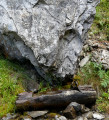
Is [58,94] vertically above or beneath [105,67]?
beneath

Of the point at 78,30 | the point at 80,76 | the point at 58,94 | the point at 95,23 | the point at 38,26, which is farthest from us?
the point at 95,23

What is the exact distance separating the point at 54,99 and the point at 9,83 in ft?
4.64

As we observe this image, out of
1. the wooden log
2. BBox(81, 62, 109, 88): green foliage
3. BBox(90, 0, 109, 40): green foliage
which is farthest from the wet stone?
BBox(90, 0, 109, 40): green foliage

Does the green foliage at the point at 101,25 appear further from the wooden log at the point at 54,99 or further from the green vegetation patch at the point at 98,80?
the wooden log at the point at 54,99

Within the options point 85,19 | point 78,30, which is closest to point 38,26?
point 78,30

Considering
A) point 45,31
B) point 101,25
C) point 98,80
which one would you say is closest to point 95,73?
point 98,80

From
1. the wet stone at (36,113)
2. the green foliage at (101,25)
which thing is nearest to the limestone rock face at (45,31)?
the wet stone at (36,113)

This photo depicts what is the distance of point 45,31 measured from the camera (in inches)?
190

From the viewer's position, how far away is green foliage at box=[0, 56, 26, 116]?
14.9ft

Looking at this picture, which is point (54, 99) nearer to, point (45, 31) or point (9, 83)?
point (9, 83)

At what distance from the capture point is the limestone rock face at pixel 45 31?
187 inches

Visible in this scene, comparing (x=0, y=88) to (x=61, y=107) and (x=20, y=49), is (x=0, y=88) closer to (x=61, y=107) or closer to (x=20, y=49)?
(x=20, y=49)

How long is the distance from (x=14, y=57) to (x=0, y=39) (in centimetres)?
71

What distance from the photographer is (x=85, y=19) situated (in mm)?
5645
